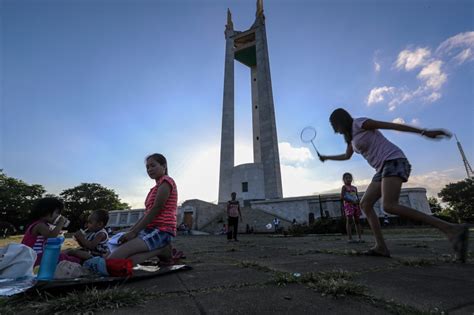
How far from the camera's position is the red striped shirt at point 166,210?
282 centimetres

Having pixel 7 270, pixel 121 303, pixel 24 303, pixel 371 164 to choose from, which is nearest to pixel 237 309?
pixel 121 303

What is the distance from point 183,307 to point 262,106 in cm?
3374

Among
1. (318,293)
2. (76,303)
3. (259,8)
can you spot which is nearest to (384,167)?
(318,293)

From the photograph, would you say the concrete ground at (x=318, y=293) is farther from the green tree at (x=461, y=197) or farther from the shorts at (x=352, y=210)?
the green tree at (x=461, y=197)

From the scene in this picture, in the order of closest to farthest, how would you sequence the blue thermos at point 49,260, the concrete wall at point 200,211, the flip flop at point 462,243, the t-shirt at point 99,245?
the blue thermos at point 49,260, the flip flop at point 462,243, the t-shirt at point 99,245, the concrete wall at point 200,211

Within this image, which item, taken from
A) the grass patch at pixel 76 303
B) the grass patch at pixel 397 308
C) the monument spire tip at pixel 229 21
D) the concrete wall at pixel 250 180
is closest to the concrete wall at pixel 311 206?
the concrete wall at pixel 250 180

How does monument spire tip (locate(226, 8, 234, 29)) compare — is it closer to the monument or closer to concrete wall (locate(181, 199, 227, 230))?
the monument

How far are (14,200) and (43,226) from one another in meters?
49.6

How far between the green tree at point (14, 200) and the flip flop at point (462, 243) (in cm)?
5105

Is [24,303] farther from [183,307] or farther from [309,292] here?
[309,292]

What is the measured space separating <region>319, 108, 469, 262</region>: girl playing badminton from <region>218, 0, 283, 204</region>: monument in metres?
27.0

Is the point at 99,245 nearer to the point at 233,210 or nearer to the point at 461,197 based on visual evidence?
the point at 233,210

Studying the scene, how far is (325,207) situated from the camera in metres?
21.3

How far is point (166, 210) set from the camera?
2902mm
